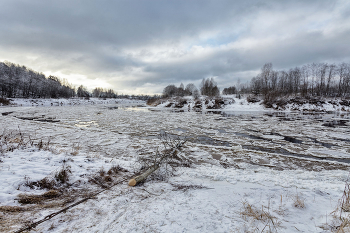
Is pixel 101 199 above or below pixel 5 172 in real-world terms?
below

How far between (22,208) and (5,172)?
4.88 feet

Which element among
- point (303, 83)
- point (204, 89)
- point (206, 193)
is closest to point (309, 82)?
point (303, 83)

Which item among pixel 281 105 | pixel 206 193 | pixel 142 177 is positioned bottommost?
pixel 206 193

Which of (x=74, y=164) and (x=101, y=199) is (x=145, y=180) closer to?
(x=101, y=199)

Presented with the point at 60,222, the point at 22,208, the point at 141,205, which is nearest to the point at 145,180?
the point at 141,205

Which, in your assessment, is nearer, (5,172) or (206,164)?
(5,172)

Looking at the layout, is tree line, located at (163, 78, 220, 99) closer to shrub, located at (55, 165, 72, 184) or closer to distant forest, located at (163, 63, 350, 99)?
distant forest, located at (163, 63, 350, 99)

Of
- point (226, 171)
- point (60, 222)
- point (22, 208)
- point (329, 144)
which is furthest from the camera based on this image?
point (329, 144)

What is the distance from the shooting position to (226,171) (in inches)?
197

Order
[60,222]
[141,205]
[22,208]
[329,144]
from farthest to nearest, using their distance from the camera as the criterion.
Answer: [329,144] → [141,205] → [22,208] → [60,222]

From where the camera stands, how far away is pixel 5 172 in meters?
3.57

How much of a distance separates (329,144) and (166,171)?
30.0 ft

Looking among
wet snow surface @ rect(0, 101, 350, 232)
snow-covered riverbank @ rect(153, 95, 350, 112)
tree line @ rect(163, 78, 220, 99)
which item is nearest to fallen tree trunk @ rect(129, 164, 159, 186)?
wet snow surface @ rect(0, 101, 350, 232)

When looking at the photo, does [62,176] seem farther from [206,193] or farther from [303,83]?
[303,83]
